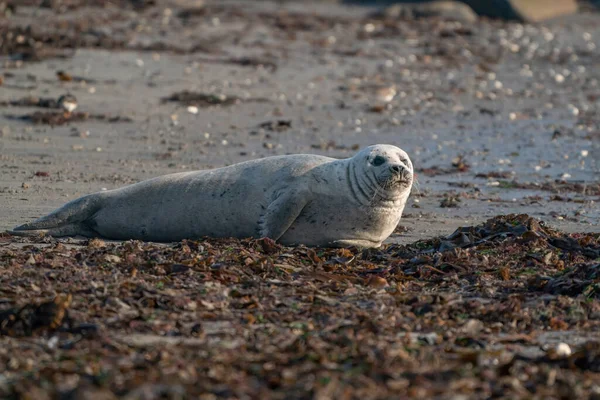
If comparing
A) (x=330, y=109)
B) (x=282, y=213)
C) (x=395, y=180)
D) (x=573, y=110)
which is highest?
(x=395, y=180)

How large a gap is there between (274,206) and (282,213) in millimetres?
79

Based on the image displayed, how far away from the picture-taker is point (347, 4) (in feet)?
71.2

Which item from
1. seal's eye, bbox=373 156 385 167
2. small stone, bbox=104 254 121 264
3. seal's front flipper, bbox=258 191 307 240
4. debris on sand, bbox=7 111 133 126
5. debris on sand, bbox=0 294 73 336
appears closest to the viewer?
debris on sand, bbox=0 294 73 336

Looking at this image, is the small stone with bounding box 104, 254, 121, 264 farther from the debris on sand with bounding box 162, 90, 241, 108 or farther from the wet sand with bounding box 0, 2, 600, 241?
the debris on sand with bounding box 162, 90, 241, 108

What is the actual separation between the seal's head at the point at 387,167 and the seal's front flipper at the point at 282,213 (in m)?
0.43

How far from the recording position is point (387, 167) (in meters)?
6.32

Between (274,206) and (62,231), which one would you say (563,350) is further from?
(62,231)

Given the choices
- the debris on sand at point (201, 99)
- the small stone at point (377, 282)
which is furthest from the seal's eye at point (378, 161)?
the debris on sand at point (201, 99)

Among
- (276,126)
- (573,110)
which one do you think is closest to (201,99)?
(276,126)

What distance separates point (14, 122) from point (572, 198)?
4.83 meters

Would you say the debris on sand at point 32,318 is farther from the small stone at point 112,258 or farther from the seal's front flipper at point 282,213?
the seal's front flipper at point 282,213

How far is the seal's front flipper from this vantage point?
6.29m

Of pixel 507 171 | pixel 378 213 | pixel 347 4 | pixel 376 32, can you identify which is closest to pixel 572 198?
pixel 507 171

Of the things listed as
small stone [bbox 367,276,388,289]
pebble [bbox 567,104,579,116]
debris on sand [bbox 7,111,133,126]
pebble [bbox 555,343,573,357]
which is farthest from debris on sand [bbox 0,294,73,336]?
pebble [bbox 567,104,579,116]
